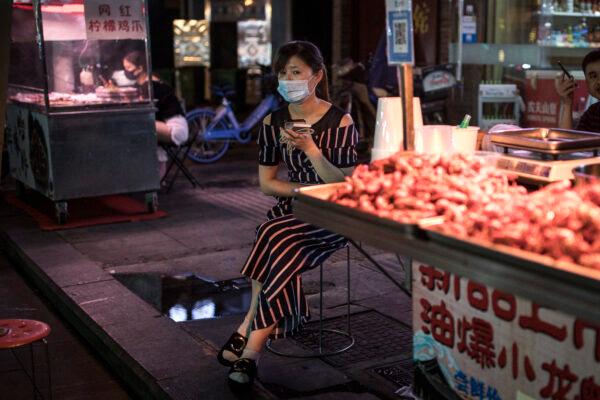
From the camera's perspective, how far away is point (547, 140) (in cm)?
368

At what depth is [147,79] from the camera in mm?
8656

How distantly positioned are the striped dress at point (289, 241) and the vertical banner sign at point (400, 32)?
1200mm

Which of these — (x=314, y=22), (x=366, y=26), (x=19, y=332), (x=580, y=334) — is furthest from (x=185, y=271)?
(x=314, y=22)

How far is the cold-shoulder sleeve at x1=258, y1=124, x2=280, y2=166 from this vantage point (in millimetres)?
4910

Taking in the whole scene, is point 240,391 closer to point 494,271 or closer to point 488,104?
point 494,271

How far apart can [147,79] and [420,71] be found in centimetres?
508

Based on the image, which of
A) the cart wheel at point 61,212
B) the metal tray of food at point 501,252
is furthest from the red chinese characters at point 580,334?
the cart wheel at point 61,212

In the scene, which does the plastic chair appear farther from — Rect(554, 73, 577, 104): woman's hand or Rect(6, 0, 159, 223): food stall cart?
Rect(554, 73, 577, 104): woman's hand

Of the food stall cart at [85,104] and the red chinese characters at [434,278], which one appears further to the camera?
the food stall cart at [85,104]

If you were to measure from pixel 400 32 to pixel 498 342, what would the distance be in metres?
1.38

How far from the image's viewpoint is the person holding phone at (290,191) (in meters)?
4.44

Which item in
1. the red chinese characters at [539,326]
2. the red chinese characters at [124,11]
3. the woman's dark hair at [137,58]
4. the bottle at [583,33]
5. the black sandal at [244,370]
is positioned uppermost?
the red chinese characters at [124,11]

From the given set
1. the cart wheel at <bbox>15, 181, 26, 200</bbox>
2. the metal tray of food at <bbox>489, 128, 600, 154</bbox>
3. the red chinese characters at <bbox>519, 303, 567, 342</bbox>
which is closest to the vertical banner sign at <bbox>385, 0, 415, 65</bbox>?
the metal tray of food at <bbox>489, 128, 600, 154</bbox>

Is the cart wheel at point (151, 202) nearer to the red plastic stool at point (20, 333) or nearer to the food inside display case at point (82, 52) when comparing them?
the food inside display case at point (82, 52)
